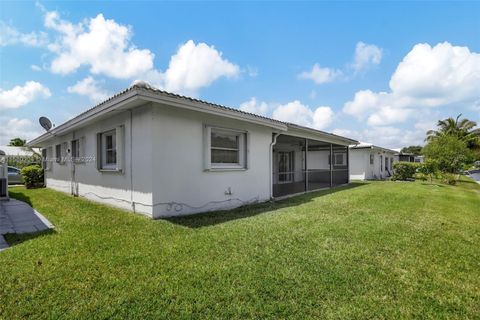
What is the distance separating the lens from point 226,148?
8219mm

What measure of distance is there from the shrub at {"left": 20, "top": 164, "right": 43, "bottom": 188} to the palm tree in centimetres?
4109

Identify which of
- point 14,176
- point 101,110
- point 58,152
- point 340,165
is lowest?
point 14,176

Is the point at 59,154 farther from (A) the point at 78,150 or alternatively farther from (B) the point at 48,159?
(A) the point at 78,150

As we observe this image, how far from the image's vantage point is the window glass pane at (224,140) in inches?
307

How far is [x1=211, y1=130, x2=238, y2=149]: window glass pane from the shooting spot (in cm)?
780

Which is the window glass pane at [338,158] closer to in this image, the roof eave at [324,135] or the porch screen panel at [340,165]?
the porch screen panel at [340,165]

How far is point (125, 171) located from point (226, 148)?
3.15 meters

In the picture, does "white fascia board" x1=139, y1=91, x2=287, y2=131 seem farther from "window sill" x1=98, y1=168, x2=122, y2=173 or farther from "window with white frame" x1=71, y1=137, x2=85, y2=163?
"window with white frame" x1=71, y1=137, x2=85, y2=163

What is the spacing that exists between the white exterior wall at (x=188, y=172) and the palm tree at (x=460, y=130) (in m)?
34.4

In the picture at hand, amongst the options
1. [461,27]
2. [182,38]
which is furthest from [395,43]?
[182,38]

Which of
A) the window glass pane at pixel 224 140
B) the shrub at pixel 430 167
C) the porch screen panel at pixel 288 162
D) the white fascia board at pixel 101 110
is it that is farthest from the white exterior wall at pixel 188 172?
the shrub at pixel 430 167

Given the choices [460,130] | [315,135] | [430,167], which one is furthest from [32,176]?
[460,130]

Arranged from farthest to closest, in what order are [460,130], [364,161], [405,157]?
[405,157] → [460,130] → [364,161]

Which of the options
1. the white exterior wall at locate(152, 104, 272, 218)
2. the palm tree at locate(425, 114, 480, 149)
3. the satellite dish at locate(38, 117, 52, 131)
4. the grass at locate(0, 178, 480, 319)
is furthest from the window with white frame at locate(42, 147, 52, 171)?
the palm tree at locate(425, 114, 480, 149)
